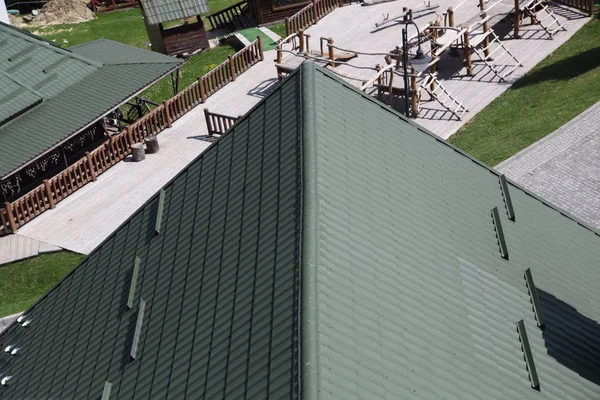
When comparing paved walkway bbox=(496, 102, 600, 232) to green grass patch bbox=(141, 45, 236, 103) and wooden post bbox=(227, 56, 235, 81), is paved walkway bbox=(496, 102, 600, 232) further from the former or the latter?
green grass patch bbox=(141, 45, 236, 103)

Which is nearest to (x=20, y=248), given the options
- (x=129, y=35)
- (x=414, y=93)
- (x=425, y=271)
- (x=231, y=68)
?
(x=231, y=68)

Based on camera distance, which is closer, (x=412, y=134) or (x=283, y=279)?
(x=283, y=279)

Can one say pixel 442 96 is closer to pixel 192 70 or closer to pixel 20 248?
pixel 192 70

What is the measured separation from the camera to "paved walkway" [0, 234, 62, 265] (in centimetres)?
2670

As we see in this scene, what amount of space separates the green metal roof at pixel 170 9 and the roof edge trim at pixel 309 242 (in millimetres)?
26696

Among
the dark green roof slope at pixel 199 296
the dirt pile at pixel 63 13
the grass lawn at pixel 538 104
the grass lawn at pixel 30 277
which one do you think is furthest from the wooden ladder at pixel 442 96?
the dirt pile at pixel 63 13

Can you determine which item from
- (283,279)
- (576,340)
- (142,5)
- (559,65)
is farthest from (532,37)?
(283,279)

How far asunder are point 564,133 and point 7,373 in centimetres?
1802

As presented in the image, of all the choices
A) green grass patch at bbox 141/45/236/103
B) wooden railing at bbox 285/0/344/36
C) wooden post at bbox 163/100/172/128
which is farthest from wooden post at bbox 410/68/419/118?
green grass patch at bbox 141/45/236/103

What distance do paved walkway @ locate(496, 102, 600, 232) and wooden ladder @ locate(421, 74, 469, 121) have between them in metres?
4.30

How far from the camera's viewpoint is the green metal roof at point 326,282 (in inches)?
397

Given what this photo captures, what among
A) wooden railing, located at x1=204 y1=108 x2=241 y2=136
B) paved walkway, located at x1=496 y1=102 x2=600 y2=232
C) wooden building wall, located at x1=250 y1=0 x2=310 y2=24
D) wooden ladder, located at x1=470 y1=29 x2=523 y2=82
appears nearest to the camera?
paved walkway, located at x1=496 y1=102 x2=600 y2=232

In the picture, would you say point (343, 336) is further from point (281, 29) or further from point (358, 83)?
point (281, 29)

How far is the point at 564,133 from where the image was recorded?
89.5 ft
